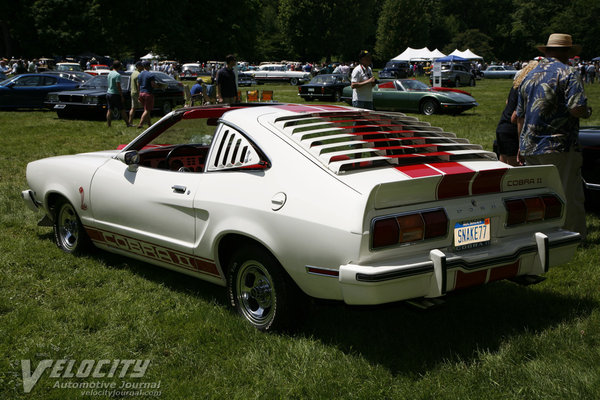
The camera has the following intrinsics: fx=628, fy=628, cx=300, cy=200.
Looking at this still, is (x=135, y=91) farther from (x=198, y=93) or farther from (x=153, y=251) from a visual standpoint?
(x=153, y=251)

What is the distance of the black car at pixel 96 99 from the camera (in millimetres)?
17516

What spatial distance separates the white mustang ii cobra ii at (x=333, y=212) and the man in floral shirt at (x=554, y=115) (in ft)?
3.90

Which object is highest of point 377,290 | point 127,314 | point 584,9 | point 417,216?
point 584,9

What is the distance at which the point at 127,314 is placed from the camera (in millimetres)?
4406

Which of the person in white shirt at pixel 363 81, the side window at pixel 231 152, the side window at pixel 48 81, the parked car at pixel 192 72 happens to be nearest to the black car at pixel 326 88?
the side window at pixel 48 81

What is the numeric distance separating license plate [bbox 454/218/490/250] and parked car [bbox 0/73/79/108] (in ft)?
63.0

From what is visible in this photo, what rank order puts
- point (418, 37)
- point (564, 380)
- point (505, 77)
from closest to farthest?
point (564, 380) → point (505, 77) → point (418, 37)

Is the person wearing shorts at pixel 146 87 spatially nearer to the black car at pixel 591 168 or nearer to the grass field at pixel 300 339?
the grass field at pixel 300 339

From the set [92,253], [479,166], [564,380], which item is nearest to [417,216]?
[479,166]

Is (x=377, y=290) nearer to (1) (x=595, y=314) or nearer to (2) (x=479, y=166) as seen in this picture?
(2) (x=479, y=166)

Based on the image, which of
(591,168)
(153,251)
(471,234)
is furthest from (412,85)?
(471,234)

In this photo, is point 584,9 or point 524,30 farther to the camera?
point 524,30

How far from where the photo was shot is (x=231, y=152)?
425 cm

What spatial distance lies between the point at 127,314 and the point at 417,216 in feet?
7.23
